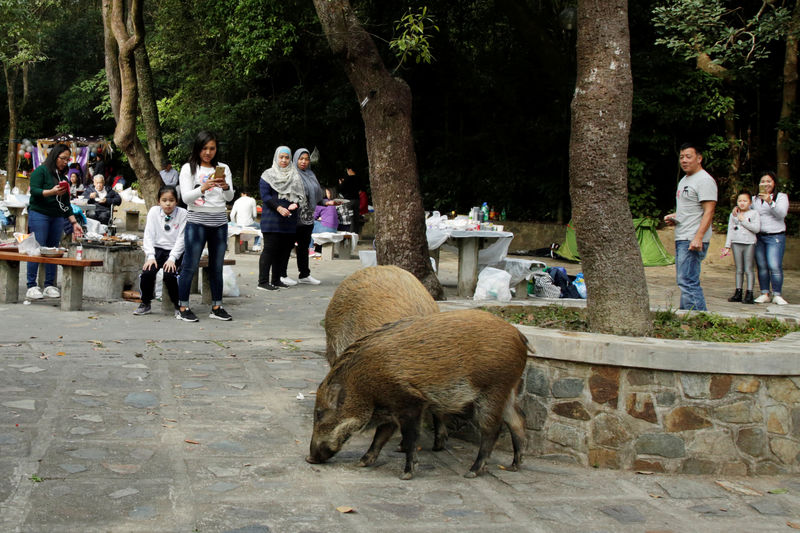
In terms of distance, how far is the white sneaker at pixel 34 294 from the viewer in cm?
921

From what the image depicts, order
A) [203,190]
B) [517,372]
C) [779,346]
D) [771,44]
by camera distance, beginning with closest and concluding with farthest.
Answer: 1. [517,372]
2. [779,346]
3. [203,190]
4. [771,44]

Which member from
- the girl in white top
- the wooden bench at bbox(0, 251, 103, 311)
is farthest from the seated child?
the girl in white top

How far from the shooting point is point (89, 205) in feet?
57.8

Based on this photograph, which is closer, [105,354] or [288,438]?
[288,438]

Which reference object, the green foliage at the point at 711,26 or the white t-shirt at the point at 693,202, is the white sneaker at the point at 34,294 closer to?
the white t-shirt at the point at 693,202

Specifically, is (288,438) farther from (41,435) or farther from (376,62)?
(376,62)

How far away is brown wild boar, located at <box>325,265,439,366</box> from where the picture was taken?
4926 millimetres

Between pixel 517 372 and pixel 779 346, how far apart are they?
1.54m

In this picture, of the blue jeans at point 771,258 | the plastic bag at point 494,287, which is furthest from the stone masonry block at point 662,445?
the blue jeans at point 771,258

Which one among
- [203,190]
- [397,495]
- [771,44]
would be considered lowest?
[397,495]

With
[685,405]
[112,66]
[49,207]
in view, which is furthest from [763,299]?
[112,66]

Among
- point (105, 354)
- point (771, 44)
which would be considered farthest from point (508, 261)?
point (771, 44)

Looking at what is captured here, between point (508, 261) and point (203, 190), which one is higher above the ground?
point (203, 190)

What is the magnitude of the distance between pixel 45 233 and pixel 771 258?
8749 mm
